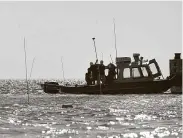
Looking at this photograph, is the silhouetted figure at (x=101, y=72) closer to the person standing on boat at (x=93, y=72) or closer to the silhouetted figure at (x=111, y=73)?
the person standing on boat at (x=93, y=72)

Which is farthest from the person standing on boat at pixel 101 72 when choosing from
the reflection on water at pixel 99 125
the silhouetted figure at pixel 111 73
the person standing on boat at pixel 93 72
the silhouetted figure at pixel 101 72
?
the reflection on water at pixel 99 125

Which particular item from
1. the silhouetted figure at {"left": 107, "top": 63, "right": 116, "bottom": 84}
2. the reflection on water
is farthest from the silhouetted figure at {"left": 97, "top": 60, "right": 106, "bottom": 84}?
the reflection on water

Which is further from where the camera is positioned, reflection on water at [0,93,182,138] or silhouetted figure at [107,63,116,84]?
silhouetted figure at [107,63,116,84]

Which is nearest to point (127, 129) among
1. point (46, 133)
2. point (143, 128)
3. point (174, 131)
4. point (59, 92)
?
point (143, 128)

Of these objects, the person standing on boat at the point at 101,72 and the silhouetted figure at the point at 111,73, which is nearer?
the silhouetted figure at the point at 111,73

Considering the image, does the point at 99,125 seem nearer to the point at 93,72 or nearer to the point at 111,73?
the point at 111,73

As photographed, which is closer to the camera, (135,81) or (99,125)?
(99,125)

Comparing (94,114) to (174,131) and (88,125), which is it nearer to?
(88,125)

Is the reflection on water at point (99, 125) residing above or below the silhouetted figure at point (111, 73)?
below

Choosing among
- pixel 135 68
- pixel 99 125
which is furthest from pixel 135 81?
pixel 99 125

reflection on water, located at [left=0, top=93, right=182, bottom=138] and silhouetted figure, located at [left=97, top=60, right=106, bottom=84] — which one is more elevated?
silhouetted figure, located at [left=97, top=60, right=106, bottom=84]

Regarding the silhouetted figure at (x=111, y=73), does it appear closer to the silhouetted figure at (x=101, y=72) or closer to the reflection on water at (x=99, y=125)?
the silhouetted figure at (x=101, y=72)

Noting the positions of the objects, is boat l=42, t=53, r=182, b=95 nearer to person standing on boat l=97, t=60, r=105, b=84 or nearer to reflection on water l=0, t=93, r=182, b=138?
person standing on boat l=97, t=60, r=105, b=84

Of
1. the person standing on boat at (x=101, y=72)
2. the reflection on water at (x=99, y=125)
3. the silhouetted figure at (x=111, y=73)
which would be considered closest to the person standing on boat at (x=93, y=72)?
the person standing on boat at (x=101, y=72)
